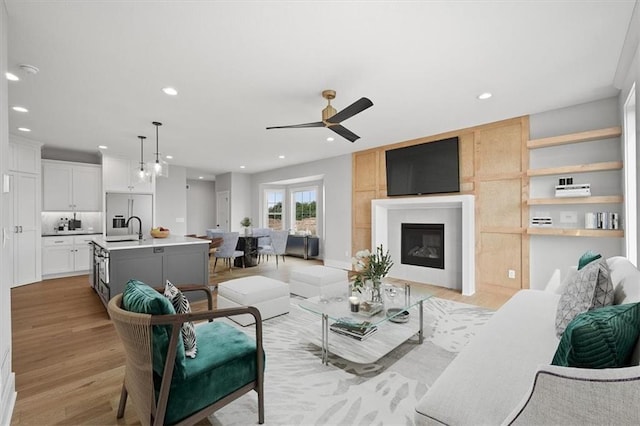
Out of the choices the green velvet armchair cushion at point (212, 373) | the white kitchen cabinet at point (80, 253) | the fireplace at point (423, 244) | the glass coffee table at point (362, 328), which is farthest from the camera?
the white kitchen cabinet at point (80, 253)

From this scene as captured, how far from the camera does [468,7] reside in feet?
6.22

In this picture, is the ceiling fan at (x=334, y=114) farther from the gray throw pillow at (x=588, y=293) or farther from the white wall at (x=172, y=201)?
the white wall at (x=172, y=201)

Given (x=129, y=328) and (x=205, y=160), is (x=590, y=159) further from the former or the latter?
(x=205, y=160)

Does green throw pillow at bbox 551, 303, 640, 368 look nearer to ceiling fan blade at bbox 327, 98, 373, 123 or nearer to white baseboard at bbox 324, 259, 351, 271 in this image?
ceiling fan blade at bbox 327, 98, 373, 123

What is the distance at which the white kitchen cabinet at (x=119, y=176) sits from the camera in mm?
6223

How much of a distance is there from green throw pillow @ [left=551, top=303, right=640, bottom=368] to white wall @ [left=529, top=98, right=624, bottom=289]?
3351mm

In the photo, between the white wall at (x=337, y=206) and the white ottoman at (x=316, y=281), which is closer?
the white ottoman at (x=316, y=281)

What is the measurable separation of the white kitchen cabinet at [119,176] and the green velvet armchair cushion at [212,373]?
5.58 meters

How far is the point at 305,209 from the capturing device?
8695 mm

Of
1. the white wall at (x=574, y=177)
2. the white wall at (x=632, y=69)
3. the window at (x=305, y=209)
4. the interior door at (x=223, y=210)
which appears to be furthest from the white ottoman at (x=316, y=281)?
the interior door at (x=223, y=210)

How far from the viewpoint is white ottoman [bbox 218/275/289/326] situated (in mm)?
3154

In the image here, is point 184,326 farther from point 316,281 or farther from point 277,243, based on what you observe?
point 277,243

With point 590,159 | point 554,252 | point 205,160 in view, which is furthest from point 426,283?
point 205,160

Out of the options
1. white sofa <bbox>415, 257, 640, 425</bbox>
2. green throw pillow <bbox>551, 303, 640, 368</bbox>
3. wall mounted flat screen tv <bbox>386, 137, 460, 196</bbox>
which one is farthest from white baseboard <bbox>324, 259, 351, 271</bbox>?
A: green throw pillow <bbox>551, 303, 640, 368</bbox>
